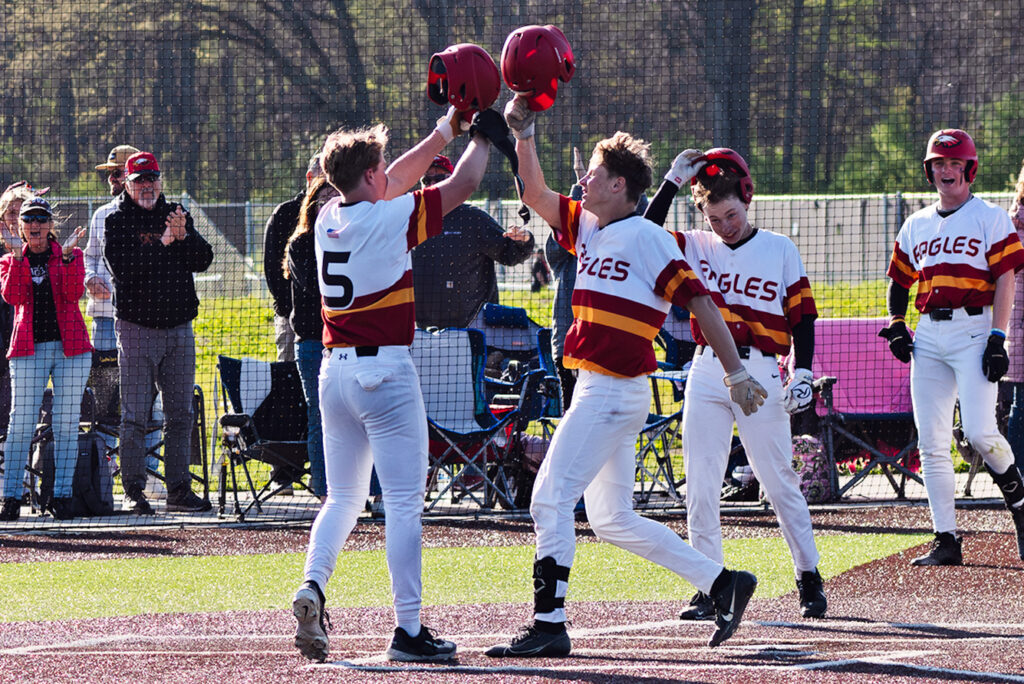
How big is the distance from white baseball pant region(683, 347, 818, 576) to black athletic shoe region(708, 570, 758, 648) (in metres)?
0.69

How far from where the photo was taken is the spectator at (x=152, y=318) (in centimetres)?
868

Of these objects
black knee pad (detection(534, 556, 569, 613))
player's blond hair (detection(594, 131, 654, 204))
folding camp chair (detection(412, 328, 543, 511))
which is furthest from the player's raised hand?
black knee pad (detection(534, 556, 569, 613))

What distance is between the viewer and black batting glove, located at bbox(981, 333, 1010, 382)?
6453 millimetres

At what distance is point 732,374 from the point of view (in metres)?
4.94

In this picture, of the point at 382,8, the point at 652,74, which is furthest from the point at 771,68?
the point at 382,8

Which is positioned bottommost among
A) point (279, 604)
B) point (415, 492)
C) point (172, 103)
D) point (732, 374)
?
point (279, 604)

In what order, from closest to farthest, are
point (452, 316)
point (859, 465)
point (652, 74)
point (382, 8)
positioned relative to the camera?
point (452, 316), point (859, 465), point (382, 8), point (652, 74)

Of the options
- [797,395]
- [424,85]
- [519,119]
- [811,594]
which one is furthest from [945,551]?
[424,85]

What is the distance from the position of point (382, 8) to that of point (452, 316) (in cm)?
477

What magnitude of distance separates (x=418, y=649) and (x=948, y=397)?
10.1 feet

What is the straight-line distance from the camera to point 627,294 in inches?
193

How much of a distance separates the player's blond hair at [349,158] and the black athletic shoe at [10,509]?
4.52 m

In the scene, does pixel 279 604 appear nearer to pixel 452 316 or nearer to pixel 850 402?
pixel 452 316

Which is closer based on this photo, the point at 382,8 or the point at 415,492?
the point at 415,492
